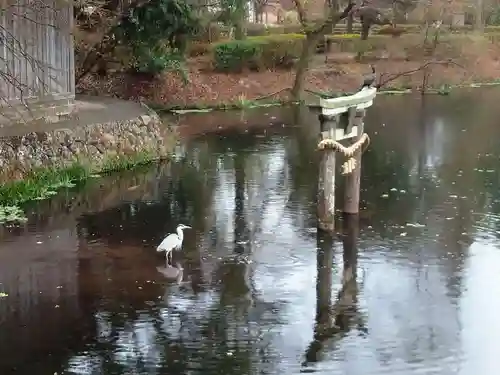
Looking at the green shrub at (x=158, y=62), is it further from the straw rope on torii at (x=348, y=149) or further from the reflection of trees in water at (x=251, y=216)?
the straw rope on torii at (x=348, y=149)

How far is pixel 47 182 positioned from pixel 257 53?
17.0 meters

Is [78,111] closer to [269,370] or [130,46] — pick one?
[130,46]

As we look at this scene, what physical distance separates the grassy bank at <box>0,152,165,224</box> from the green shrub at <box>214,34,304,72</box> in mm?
13900

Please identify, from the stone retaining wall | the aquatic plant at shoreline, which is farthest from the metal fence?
the aquatic plant at shoreline

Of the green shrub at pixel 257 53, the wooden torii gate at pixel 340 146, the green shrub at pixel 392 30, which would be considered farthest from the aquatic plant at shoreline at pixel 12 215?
the green shrub at pixel 392 30

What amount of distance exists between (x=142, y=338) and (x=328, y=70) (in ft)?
77.7

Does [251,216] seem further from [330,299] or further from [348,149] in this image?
[330,299]

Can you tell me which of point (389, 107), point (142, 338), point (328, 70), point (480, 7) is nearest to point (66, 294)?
point (142, 338)

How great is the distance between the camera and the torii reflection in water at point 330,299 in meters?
6.84

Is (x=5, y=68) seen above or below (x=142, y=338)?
above

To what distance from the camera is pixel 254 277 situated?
8.29 metres

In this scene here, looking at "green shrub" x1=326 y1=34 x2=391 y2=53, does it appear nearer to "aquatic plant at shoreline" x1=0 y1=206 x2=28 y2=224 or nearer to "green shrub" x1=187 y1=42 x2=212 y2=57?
"green shrub" x1=187 y1=42 x2=212 y2=57

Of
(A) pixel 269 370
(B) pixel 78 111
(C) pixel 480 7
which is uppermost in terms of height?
(C) pixel 480 7

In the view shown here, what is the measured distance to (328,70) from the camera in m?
29.5
